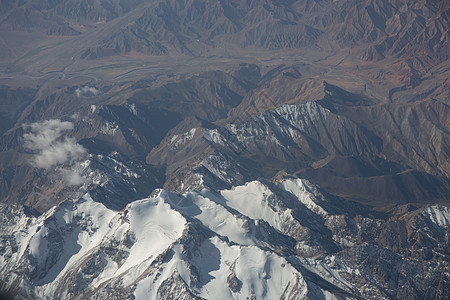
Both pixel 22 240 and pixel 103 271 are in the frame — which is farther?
pixel 22 240

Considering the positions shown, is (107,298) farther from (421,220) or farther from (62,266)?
(421,220)

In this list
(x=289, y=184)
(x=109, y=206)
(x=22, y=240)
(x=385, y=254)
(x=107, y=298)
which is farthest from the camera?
(x=289, y=184)

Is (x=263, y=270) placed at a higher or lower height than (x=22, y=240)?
higher

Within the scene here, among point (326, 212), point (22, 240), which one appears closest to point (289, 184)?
point (326, 212)

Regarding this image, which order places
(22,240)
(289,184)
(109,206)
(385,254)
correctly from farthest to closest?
(289,184)
(109,206)
(22,240)
(385,254)

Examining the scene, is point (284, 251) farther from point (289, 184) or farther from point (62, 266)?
point (62, 266)

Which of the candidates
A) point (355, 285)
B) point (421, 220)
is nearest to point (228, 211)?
point (355, 285)

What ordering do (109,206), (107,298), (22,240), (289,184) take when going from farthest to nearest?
(289,184), (109,206), (22,240), (107,298)

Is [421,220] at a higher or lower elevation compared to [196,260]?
lower

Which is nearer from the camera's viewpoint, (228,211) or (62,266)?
(62,266)
